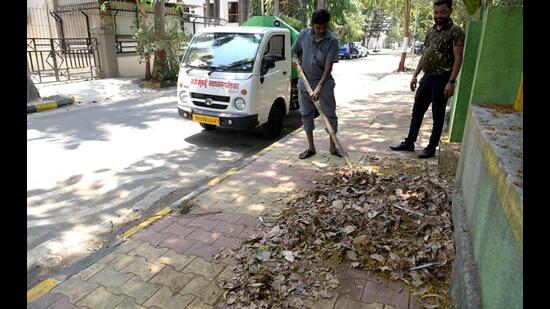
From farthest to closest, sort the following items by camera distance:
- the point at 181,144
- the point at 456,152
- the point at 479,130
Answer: the point at 181,144, the point at 456,152, the point at 479,130

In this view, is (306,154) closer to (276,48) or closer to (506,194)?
(276,48)

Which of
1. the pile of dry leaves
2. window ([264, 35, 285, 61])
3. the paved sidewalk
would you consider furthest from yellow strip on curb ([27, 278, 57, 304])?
window ([264, 35, 285, 61])

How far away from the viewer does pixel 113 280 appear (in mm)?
2936

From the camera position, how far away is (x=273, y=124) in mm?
7316

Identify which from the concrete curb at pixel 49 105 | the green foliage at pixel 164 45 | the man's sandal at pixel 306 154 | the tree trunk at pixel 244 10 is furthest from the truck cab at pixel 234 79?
the tree trunk at pixel 244 10

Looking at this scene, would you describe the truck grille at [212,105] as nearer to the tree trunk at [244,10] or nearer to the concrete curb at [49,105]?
the concrete curb at [49,105]

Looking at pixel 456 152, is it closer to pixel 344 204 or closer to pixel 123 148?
pixel 344 204

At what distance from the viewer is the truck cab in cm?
641

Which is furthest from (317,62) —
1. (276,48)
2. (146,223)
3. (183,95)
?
(146,223)

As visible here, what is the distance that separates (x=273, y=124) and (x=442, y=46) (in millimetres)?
3409

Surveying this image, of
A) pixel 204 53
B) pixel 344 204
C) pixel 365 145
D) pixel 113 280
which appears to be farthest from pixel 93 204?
pixel 365 145

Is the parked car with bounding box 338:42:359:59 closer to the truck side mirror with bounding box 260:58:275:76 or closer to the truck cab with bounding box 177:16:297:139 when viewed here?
the truck cab with bounding box 177:16:297:139

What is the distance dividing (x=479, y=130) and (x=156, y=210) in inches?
130
